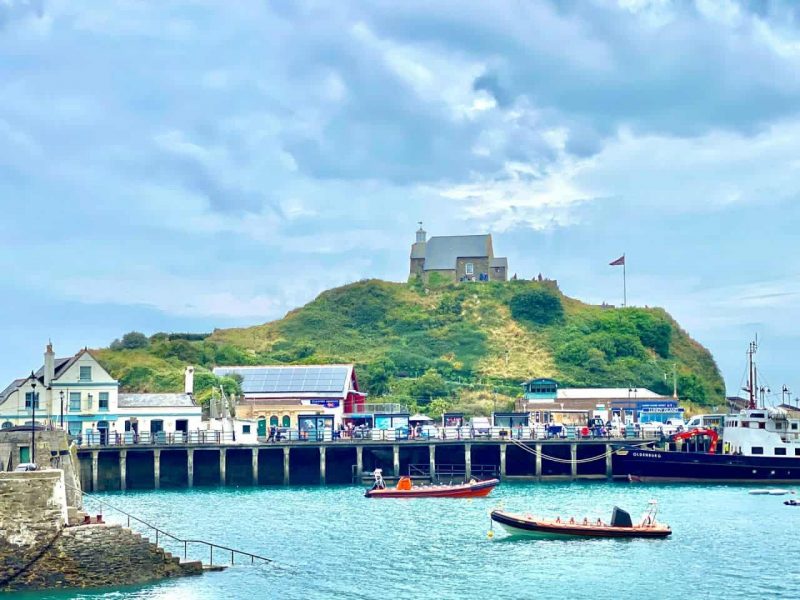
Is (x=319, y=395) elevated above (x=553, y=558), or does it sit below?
above

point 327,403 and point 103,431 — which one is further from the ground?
point 327,403

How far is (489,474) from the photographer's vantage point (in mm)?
95125

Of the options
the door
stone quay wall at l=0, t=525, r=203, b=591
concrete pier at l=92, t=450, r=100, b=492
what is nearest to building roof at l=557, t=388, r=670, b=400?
the door

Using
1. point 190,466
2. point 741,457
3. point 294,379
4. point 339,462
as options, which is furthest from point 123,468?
point 741,457

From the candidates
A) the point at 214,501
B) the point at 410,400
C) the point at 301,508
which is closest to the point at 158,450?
the point at 214,501

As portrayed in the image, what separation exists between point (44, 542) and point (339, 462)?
5560cm

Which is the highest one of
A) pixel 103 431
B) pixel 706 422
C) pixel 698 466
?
pixel 706 422

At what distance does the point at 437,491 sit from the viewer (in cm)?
7944

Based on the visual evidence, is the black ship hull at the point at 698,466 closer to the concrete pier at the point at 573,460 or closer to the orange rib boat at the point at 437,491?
the concrete pier at the point at 573,460

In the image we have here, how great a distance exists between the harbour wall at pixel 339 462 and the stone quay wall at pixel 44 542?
47.8 m

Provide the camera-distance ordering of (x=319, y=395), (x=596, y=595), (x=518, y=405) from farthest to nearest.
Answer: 1. (x=518, y=405)
2. (x=319, y=395)
3. (x=596, y=595)

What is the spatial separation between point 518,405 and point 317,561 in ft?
238

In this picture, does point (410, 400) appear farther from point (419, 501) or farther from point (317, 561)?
point (317, 561)

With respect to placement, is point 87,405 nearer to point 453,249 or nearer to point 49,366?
point 49,366
